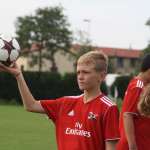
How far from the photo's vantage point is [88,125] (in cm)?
488

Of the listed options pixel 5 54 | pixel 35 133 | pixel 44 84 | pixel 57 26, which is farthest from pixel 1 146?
pixel 57 26

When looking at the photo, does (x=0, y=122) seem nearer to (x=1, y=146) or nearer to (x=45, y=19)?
(x=1, y=146)

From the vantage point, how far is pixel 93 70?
488cm

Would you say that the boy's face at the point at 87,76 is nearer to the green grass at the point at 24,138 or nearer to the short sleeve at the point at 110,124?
the short sleeve at the point at 110,124

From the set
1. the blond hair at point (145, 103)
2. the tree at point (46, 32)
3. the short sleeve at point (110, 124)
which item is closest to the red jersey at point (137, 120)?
the blond hair at point (145, 103)

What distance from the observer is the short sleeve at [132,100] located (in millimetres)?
6254

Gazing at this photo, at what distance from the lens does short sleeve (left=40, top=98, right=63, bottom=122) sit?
16.8 feet

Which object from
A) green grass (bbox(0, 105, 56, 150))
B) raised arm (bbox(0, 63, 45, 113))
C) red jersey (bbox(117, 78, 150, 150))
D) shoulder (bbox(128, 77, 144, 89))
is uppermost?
raised arm (bbox(0, 63, 45, 113))

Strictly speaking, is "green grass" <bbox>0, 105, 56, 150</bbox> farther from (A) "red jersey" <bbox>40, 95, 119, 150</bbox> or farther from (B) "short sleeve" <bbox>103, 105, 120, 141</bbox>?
(B) "short sleeve" <bbox>103, 105, 120, 141</bbox>

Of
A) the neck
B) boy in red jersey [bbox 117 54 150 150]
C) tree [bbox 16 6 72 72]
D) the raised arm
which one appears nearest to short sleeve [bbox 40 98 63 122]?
the raised arm

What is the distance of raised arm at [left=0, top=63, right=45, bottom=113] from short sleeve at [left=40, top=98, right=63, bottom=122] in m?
0.05

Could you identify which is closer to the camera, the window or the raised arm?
the raised arm

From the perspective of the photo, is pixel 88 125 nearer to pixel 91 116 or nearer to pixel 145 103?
pixel 91 116

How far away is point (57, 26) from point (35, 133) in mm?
55109
